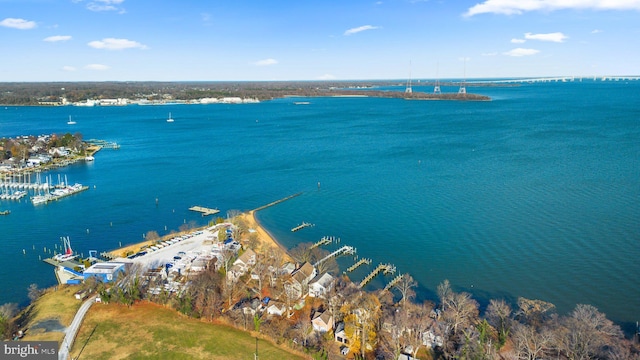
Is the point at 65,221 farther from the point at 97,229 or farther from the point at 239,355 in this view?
the point at 239,355

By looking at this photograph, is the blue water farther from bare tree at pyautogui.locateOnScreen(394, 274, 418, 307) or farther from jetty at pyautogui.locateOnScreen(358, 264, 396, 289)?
bare tree at pyautogui.locateOnScreen(394, 274, 418, 307)

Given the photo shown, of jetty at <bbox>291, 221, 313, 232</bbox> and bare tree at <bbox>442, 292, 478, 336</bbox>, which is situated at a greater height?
jetty at <bbox>291, 221, 313, 232</bbox>

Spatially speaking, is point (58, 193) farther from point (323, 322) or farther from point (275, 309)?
point (323, 322)

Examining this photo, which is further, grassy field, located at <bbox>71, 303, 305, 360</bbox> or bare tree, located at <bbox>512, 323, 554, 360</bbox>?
grassy field, located at <bbox>71, 303, 305, 360</bbox>

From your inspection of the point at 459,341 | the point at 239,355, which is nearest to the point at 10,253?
the point at 239,355

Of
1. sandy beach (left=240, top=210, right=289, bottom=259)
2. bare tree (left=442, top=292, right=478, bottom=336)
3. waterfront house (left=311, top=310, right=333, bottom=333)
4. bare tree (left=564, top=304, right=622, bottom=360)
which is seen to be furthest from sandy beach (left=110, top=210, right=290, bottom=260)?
bare tree (left=564, top=304, right=622, bottom=360)

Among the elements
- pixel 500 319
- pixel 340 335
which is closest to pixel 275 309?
pixel 340 335
